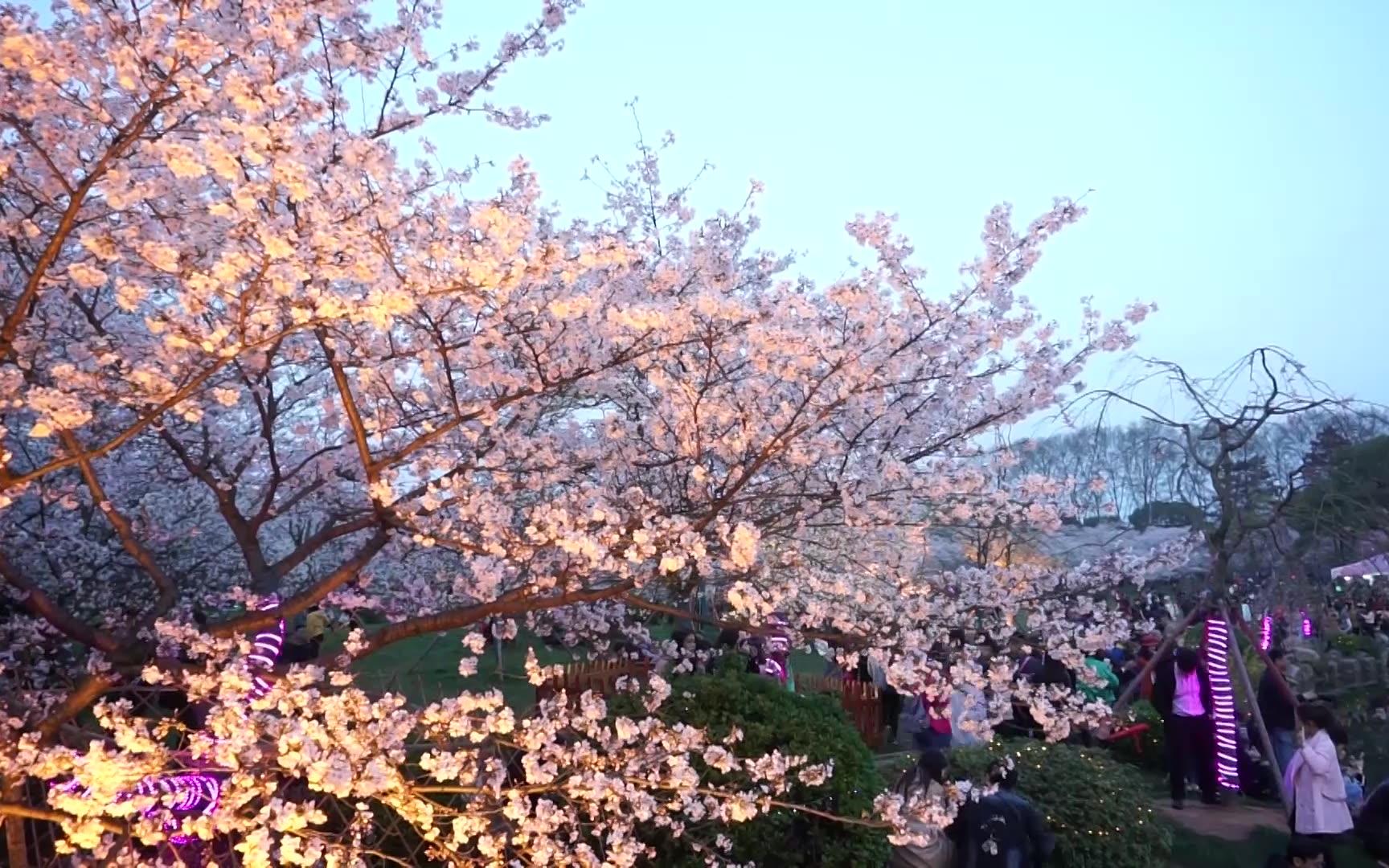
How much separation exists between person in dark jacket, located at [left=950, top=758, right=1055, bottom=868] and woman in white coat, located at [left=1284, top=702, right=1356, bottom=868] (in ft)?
7.35

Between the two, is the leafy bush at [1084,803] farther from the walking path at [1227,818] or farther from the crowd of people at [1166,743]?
the walking path at [1227,818]

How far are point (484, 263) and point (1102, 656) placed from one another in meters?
11.1

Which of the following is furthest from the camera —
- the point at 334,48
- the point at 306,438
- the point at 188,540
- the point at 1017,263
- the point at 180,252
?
the point at 188,540

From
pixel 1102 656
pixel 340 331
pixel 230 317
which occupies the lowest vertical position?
pixel 1102 656

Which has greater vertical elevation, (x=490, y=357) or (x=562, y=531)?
(x=490, y=357)

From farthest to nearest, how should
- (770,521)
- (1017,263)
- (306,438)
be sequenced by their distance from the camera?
(306,438), (1017,263), (770,521)

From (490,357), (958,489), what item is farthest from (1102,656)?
(490,357)

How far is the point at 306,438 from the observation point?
7008 mm

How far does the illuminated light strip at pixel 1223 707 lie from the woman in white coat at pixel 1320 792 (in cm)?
132

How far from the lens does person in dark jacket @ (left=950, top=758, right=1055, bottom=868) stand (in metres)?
5.24

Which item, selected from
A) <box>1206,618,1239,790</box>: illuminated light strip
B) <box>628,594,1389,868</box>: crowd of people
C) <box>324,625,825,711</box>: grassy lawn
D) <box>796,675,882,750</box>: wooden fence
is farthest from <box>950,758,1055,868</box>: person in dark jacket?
<box>324,625,825,711</box>: grassy lawn

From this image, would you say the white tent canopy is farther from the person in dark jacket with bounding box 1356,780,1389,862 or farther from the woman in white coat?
the woman in white coat

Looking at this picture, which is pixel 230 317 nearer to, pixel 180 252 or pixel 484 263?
pixel 180 252

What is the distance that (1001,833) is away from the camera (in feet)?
17.3
